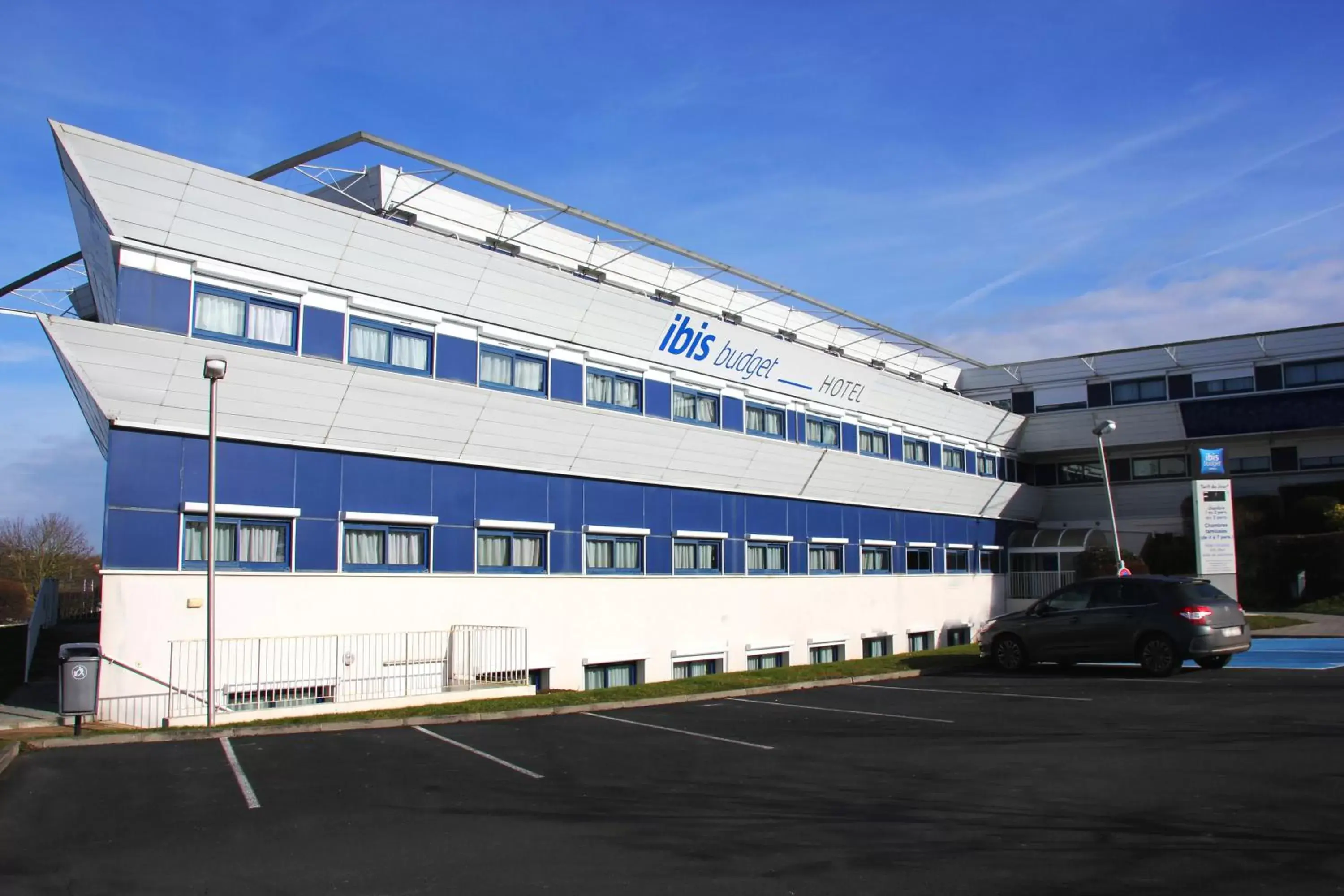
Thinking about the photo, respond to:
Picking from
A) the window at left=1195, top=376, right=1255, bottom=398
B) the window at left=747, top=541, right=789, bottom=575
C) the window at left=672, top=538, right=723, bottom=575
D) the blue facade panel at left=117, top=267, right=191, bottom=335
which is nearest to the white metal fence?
the blue facade panel at left=117, top=267, right=191, bottom=335

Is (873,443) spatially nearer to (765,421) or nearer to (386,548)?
(765,421)

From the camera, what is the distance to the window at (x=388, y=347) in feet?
64.2

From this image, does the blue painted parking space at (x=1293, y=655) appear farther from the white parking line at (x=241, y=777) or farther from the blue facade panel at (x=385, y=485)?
the white parking line at (x=241, y=777)

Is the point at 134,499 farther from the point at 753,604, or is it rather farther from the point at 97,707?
the point at 753,604

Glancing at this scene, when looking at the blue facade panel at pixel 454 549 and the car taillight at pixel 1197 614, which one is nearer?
the car taillight at pixel 1197 614

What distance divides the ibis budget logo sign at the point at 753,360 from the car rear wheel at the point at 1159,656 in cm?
1262

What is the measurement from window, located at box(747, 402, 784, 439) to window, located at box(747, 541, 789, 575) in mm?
3065

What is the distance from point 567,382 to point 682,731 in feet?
36.6

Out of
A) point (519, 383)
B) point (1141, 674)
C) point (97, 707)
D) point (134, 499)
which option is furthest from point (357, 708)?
point (1141, 674)

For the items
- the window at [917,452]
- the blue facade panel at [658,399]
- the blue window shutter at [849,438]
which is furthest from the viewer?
the window at [917,452]

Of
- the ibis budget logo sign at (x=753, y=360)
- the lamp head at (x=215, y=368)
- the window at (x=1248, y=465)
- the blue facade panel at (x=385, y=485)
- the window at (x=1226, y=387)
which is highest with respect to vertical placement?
the window at (x=1226, y=387)

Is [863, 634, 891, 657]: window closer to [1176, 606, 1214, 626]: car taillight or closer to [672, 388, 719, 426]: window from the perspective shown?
[672, 388, 719, 426]: window

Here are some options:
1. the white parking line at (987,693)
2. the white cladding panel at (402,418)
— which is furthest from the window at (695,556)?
the white parking line at (987,693)

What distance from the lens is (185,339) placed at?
1667 centimetres
